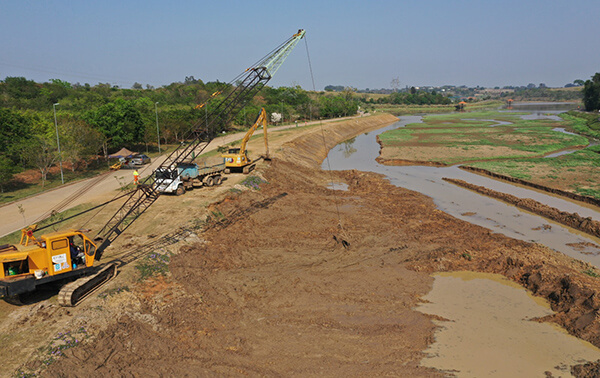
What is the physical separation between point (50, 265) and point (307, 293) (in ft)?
34.3

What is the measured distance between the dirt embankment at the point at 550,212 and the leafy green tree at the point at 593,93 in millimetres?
132057

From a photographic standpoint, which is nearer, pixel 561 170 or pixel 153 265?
pixel 153 265

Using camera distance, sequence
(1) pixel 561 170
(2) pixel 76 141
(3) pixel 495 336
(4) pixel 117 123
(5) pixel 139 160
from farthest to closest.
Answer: (4) pixel 117 123
(1) pixel 561 170
(5) pixel 139 160
(2) pixel 76 141
(3) pixel 495 336

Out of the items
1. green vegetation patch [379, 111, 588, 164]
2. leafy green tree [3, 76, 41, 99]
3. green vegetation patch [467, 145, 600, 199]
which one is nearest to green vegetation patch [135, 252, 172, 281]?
green vegetation patch [467, 145, 600, 199]

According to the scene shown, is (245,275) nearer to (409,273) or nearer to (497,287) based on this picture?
(409,273)

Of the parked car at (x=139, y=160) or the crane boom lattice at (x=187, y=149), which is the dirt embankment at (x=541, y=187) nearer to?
the crane boom lattice at (x=187, y=149)

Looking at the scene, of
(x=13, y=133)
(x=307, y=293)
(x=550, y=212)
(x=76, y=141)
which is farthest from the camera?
(x=76, y=141)

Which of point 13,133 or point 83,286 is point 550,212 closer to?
point 83,286

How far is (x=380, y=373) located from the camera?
12984 mm

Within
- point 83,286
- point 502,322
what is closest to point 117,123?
point 83,286

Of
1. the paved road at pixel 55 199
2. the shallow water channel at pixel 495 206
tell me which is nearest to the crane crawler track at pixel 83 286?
the paved road at pixel 55 199

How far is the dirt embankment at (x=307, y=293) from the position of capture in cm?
1329

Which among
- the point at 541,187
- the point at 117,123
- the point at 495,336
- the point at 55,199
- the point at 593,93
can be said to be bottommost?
the point at 495,336

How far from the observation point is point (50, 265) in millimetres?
14750
